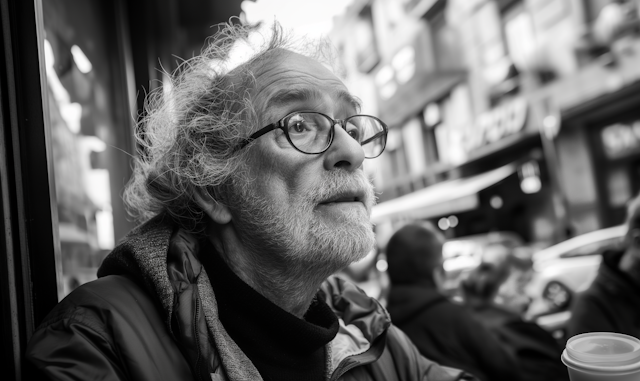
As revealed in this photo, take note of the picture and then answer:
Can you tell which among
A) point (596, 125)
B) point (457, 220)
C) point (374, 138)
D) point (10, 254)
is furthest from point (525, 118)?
point (10, 254)

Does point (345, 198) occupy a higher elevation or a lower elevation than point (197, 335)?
higher

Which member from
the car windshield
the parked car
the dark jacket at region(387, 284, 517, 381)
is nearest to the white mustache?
the dark jacket at region(387, 284, 517, 381)

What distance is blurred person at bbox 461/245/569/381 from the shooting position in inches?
107

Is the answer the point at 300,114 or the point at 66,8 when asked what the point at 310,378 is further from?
the point at 66,8

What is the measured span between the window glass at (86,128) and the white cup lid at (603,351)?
1.40 metres

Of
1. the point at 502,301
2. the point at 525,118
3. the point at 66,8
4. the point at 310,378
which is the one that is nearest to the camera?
the point at 310,378

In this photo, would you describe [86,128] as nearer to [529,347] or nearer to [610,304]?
[529,347]

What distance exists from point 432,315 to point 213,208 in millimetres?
1634

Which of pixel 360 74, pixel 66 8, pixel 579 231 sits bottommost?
pixel 579 231

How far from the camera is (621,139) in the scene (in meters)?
10.3

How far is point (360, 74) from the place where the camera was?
24.4 meters

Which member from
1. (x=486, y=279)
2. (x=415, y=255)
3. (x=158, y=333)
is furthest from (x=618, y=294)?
(x=158, y=333)

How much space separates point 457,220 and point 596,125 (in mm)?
6462

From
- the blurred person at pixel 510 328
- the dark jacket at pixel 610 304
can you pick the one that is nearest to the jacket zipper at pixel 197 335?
the blurred person at pixel 510 328
